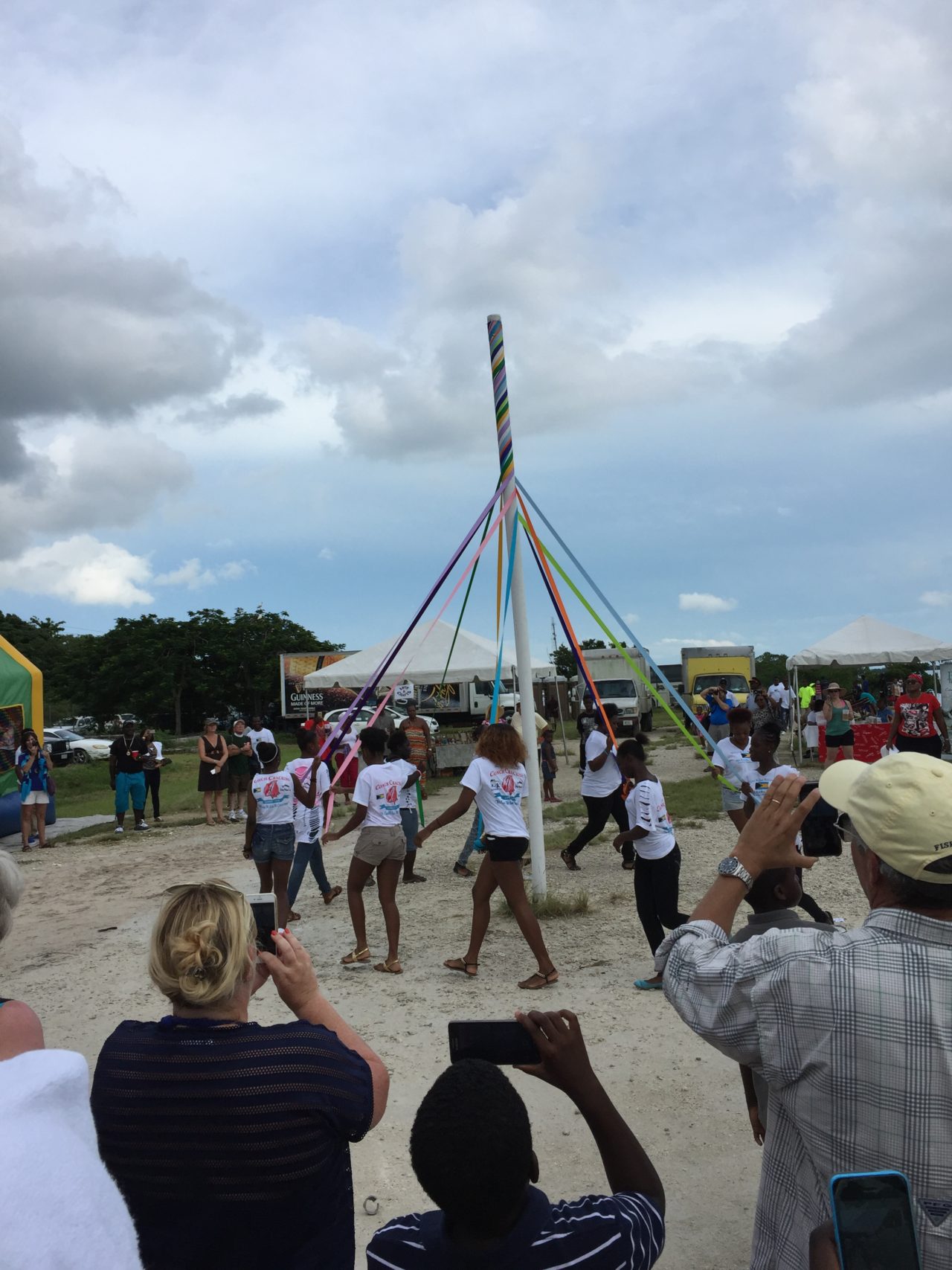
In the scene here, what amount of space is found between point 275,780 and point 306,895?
2370 mm

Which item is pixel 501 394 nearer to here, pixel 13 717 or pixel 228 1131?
pixel 228 1131

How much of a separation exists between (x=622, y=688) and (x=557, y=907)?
20326 mm

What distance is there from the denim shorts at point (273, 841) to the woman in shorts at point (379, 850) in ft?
3.37

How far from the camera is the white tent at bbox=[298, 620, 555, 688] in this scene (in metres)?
17.3

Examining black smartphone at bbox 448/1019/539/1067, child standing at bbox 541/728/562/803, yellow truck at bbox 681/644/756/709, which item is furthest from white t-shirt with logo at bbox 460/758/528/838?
yellow truck at bbox 681/644/756/709

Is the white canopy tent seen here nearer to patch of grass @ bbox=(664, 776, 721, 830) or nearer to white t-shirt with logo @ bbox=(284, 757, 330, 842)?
patch of grass @ bbox=(664, 776, 721, 830)

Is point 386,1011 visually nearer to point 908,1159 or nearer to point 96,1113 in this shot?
point 96,1113

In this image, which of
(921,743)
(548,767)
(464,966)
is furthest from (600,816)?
(548,767)

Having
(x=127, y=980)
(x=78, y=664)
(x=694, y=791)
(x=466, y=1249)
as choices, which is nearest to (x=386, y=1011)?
(x=127, y=980)

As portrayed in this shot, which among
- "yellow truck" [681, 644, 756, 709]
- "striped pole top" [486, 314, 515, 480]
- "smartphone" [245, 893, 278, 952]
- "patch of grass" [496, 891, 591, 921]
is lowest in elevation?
"patch of grass" [496, 891, 591, 921]

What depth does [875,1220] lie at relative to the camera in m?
1.29

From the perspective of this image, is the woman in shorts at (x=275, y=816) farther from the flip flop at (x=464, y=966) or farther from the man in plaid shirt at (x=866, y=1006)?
the man in plaid shirt at (x=866, y=1006)

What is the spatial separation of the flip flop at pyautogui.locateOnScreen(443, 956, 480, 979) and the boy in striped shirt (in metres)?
4.75

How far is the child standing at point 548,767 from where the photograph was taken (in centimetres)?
1416
